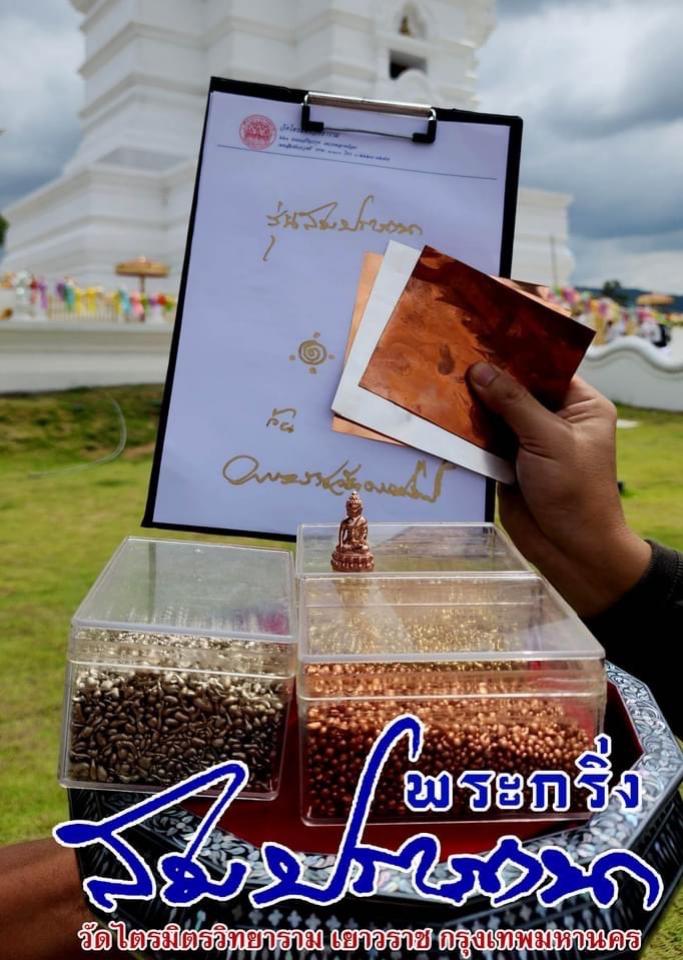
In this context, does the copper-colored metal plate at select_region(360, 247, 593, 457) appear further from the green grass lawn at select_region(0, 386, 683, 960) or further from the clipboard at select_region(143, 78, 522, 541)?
the green grass lawn at select_region(0, 386, 683, 960)

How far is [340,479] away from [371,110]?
2.09 ft

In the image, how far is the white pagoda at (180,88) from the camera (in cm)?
Result: 1471

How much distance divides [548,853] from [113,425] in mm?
7797

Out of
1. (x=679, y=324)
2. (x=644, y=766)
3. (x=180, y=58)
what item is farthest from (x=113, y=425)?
(x=679, y=324)

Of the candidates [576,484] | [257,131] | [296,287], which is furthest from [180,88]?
[576,484]

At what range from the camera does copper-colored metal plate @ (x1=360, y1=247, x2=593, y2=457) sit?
1.35 meters

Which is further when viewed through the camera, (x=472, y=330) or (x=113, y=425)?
(x=113, y=425)

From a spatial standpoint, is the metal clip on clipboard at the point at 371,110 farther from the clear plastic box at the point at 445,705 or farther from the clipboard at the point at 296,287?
→ the clear plastic box at the point at 445,705

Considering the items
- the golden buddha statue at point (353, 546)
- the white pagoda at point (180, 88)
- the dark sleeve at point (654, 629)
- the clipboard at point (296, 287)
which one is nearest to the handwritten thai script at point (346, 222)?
the clipboard at point (296, 287)

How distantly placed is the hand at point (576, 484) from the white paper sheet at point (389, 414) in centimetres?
7

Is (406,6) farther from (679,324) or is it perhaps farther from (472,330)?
(472,330)

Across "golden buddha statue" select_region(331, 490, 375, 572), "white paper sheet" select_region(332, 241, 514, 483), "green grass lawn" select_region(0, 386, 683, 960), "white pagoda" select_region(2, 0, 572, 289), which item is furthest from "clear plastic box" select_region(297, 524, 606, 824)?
"white pagoda" select_region(2, 0, 572, 289)

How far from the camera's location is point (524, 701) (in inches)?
38.0

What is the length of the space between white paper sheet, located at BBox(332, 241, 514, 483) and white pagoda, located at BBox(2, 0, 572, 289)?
13050 millimetres
